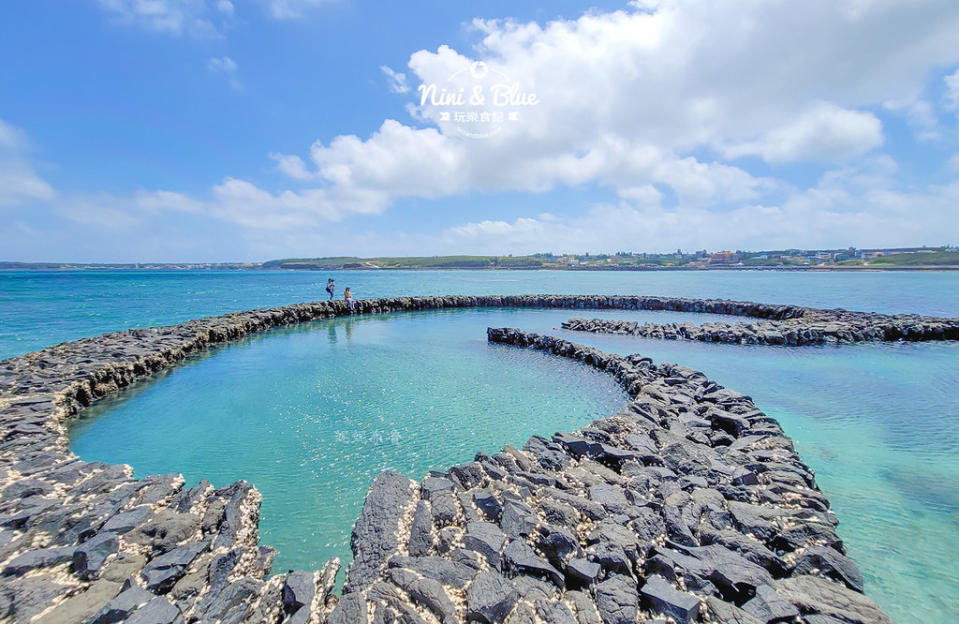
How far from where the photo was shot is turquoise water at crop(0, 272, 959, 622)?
4.86m

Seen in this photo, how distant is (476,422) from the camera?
8.21m

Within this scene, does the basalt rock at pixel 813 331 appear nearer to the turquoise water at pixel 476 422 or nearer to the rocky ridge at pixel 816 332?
the rocky ridge at pixel 816 332

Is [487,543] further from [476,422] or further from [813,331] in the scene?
[813,331]

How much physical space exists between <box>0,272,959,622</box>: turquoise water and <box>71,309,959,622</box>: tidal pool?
33 millimetres

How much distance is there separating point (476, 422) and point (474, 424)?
11 centimetres

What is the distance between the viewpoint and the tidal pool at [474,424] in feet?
15.9

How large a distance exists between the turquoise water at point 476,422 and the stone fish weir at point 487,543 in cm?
63

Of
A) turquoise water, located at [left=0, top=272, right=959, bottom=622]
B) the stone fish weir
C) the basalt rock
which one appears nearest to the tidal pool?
turquoise water, located at [left=0, top=272, right=959, bottom=622]

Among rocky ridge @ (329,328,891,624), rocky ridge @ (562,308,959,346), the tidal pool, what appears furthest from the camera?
rocky ridge @ (562,308,959,346)

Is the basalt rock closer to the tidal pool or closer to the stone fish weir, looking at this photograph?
the tidal pool

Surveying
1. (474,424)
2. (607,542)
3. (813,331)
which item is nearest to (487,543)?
(607,542)

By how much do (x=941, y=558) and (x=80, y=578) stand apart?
28.1 ft

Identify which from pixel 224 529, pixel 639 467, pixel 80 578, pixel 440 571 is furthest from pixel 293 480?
pixel 639 467

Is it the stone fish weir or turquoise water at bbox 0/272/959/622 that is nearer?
the stone fish weir
